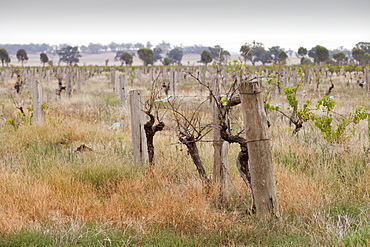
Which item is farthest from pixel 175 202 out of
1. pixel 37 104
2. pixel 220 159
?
pixel 37 104

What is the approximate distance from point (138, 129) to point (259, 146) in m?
2.43

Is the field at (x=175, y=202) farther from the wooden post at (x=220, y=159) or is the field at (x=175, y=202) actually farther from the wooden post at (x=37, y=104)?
the wooden post at (x=37, y=104)

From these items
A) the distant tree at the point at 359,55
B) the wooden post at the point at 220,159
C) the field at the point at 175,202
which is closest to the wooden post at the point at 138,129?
the field at the point at 175,202

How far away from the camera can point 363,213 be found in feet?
12.3

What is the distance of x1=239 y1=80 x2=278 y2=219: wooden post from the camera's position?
12.0 ft

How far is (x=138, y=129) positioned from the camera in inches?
222

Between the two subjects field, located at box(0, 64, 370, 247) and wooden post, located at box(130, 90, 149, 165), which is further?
wooden post, located at box(130, 90, 149, 165)

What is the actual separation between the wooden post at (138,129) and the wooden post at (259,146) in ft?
7.28

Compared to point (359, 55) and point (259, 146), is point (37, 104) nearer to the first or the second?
point (259, 146)

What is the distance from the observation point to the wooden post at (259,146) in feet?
12.0

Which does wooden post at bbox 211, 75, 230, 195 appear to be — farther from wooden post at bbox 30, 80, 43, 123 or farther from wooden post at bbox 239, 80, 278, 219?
wooden post at bbox 30, 80, 43, 123

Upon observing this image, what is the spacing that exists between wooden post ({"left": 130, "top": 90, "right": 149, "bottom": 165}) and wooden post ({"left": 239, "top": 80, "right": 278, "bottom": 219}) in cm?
222

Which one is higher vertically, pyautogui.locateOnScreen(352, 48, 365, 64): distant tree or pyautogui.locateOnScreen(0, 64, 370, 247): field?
pyautogui.locateOnScreen(352, 48, 365, 64): distant tree

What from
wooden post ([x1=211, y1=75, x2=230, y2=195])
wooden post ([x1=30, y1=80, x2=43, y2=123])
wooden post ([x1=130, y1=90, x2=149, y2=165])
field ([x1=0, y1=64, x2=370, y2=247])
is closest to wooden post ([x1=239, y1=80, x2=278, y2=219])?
field ([x1=0, y1=64, x2=370, y2=247])
